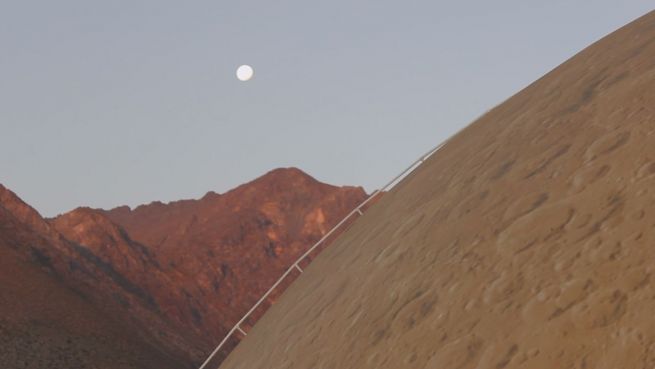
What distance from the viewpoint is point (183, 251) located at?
89875mm

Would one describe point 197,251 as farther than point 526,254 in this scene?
Yes

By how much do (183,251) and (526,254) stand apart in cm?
8484

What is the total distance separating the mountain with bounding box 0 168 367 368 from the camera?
2362 inches

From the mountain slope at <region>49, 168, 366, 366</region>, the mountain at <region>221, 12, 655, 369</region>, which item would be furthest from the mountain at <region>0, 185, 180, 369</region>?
the mountain at <region>221, 12, 655, 369</region>

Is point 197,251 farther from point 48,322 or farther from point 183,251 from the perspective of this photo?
point 48,322

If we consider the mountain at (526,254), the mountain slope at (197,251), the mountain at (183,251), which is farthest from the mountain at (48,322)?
the mountain at (526,254)

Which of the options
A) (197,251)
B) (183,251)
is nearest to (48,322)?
(183,251)

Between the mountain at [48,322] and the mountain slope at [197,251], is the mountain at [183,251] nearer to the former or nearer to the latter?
the mountain slope at [197,251]

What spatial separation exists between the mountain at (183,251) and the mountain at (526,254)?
4057 cm

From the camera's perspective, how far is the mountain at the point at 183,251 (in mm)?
60000

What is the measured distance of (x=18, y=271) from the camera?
174 ft

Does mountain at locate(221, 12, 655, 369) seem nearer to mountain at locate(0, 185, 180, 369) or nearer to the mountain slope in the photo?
mountain at locate(0, 185, 180, 369)

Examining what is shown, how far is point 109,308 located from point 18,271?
7263 millimetres

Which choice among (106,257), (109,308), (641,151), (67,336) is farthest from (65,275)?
(641,151)
